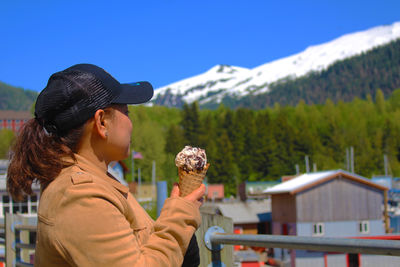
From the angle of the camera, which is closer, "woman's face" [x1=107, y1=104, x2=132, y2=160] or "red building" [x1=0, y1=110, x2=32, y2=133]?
"woman's face" [x1=107, y1=104, x2=132, y2=160]

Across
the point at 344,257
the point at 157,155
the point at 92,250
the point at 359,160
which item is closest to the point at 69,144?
the point at 92,250

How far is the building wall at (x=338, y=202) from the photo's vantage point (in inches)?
1185

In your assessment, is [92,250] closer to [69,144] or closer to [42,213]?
[42,213]

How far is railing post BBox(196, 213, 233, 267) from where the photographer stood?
239 cm

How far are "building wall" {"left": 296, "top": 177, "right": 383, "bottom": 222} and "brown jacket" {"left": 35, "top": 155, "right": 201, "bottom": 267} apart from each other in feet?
96.2

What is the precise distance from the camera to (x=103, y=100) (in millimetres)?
1722

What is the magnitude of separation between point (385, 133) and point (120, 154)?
11902 centimetres

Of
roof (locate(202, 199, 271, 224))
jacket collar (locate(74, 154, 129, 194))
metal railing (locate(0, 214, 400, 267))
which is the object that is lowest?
roof (locate(202, 199, 271, 224))

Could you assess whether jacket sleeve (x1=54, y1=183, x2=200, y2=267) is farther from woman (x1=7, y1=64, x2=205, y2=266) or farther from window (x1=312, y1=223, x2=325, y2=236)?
window (x1=312, y1=223, x2=325, y2=236)

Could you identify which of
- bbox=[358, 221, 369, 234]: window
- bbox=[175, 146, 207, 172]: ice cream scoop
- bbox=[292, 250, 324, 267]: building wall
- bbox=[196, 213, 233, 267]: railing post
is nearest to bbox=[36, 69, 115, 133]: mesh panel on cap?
bbox=[175, 146, 207, 172]: ice cream scoop

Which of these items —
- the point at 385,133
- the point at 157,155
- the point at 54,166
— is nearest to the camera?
the point at 54,166

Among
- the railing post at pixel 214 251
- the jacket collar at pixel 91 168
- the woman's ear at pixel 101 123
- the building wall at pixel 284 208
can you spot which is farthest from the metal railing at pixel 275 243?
the building wall at pixel 284 208

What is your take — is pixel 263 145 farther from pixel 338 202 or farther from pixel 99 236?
pixel 99 236

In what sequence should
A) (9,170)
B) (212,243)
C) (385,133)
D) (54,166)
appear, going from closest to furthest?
(54,166) → (9,170) → (212,243) → (385,133)
